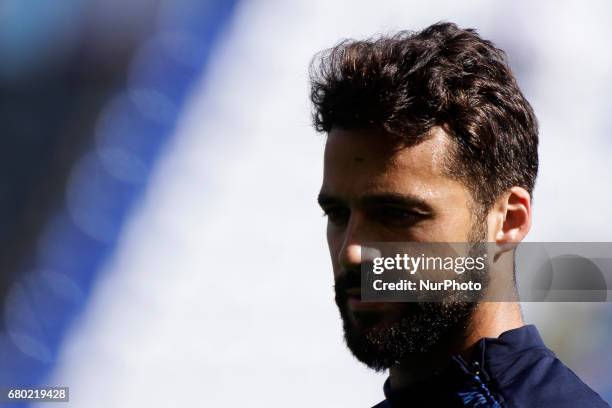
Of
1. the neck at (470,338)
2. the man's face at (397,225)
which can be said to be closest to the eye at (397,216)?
the man's face at (397,225)

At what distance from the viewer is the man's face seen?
66.0 inches

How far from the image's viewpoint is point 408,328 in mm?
1680

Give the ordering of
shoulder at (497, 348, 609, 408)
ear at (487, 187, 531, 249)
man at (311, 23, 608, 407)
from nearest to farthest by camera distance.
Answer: shoulder at (497, 348, 609, 408), man at (311, 23, 608, 407), ear at (487, 187, 531, 249)

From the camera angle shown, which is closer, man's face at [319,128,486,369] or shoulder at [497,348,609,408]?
shoulder at [497,348,609,408]

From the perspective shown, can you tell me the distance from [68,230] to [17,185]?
1.36 feet

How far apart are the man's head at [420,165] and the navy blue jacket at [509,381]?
9 cm

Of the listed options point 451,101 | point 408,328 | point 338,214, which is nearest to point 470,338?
point 408,328

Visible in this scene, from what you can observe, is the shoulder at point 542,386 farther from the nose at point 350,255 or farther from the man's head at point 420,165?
the nose at point 350,255

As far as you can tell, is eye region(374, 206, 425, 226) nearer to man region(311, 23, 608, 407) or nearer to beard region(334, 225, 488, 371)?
man region(311, 23, 608, 407)

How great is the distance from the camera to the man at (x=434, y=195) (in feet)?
5.35

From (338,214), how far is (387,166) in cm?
17

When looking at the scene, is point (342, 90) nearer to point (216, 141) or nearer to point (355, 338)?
point (355, 338)

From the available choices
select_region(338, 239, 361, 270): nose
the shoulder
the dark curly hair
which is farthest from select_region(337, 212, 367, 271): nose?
the shoulder

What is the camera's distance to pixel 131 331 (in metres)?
3.36
